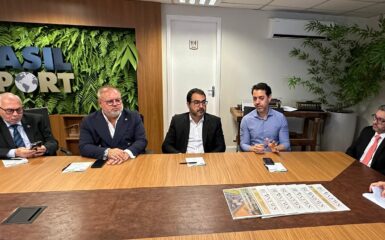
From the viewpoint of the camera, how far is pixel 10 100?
2012mm

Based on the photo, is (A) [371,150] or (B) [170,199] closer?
(B) [170,199]

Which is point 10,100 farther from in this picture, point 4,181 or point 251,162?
point 251,162

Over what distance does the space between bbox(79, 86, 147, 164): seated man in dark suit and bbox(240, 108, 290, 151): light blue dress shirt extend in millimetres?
1019

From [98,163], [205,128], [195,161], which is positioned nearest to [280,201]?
[195,161]

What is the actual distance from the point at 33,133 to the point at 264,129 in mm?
2221

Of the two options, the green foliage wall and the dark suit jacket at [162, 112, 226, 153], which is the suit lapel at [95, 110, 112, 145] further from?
the green foliage wall

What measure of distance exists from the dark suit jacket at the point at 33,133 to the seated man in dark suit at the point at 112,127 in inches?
17.5

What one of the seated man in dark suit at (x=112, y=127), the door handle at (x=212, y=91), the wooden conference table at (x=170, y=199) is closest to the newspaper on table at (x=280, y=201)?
the wooden conference table at (x=170, y=199)

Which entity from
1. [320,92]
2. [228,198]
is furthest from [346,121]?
[228,198]

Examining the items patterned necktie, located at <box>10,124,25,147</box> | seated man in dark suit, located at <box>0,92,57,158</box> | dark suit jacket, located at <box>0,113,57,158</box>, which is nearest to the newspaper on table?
seated man in dark suit, located at <box>0,92,57,158</box>

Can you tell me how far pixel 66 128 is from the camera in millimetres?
3857

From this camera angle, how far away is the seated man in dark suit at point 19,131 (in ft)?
6.09

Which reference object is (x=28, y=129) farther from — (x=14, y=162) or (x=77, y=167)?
(x=77, y=167)

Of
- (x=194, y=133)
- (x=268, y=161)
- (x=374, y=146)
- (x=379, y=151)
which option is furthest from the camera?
(x=194, y=133)
